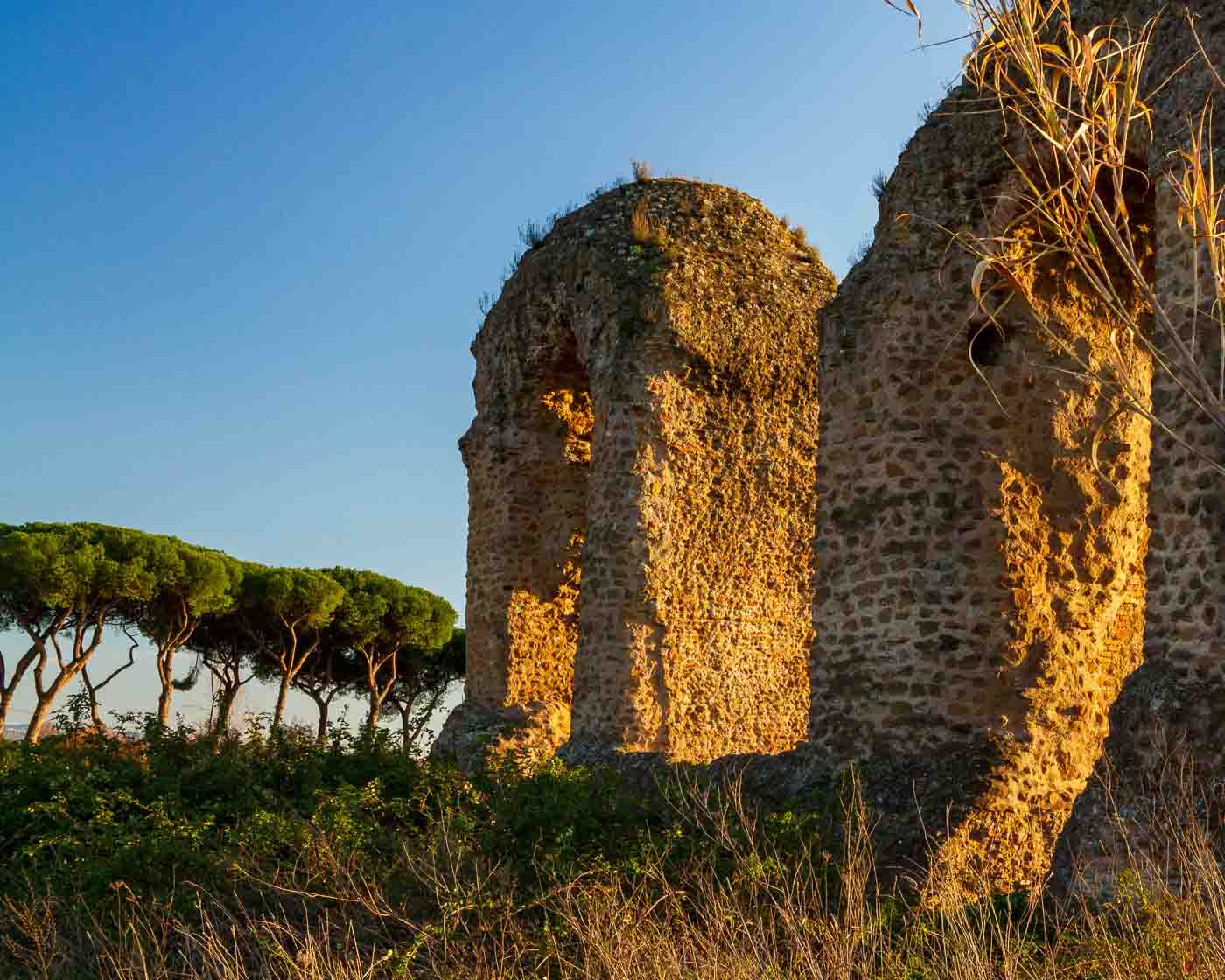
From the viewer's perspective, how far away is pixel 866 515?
794 centimetres

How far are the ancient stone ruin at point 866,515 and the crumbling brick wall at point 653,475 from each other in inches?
1.2

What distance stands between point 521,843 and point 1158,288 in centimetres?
412

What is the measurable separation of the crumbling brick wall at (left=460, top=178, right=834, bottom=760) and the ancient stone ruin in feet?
0.10

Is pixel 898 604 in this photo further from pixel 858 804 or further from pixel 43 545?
pixel 43 545

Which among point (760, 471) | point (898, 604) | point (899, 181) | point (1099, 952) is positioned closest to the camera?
point (1099, 952)

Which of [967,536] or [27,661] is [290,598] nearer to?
[27,661]

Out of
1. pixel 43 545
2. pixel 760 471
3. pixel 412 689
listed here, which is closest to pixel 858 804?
pixel 760 471

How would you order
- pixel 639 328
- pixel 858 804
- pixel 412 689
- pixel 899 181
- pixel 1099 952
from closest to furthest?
pixel 1099 952 → pixel 858 804 → pixel 899 181 → pixel 639 328 → pixel 412 689

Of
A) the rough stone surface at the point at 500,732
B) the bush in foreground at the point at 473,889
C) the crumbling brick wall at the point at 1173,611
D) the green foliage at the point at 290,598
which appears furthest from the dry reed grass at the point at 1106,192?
the green foliage at the point at 290,598

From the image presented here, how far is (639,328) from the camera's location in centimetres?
1090

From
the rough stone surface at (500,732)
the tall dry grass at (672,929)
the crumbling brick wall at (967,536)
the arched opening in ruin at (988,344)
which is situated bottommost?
the tall dry grass at (672,929)

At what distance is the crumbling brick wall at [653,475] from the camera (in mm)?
10703

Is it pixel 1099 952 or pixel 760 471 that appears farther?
pixel 760 471

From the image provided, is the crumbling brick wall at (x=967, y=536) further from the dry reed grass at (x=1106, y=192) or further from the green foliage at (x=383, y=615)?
the green foliage at (x=383, y=615)
